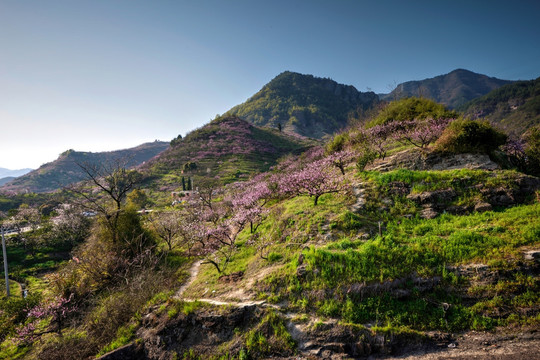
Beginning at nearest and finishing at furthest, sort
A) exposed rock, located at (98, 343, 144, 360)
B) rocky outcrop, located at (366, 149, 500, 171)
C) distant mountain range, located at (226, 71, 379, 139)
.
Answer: exposed rock, located at (98, 343, 144, 360) → rocky outcrop, located at (366, 149, 500, 171) → distant mountain range, located at (226, 71, 379, 139)

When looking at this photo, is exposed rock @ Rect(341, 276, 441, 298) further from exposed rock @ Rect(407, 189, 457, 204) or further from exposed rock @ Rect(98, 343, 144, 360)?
exposed rock @ Rect(98, 343, 144, 360)

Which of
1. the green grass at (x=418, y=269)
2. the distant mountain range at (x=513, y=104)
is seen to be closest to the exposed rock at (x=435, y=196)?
the green grass at (x=418, y=269)

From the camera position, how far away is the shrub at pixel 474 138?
14.3 m

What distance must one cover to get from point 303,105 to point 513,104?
10526 centimetres

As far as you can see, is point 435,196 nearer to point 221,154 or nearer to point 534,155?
point 534,155

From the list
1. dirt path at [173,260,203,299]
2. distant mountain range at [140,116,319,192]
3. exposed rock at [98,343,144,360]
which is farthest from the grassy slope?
distant mountain range at [140,116,319,192]

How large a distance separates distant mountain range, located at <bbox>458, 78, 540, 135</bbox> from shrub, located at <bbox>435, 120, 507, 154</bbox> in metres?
89.9

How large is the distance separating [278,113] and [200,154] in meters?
85.3

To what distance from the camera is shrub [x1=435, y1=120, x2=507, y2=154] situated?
47.0ft

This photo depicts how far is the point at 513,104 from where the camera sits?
97.9 m

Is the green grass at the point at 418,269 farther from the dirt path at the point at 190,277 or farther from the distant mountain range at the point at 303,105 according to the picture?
the distant mountain range at the point at 303,105

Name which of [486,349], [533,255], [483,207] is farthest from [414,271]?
[483,207]

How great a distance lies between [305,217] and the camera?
43.0ft

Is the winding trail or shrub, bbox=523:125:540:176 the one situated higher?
shrub, bbox=523:125:540:176
